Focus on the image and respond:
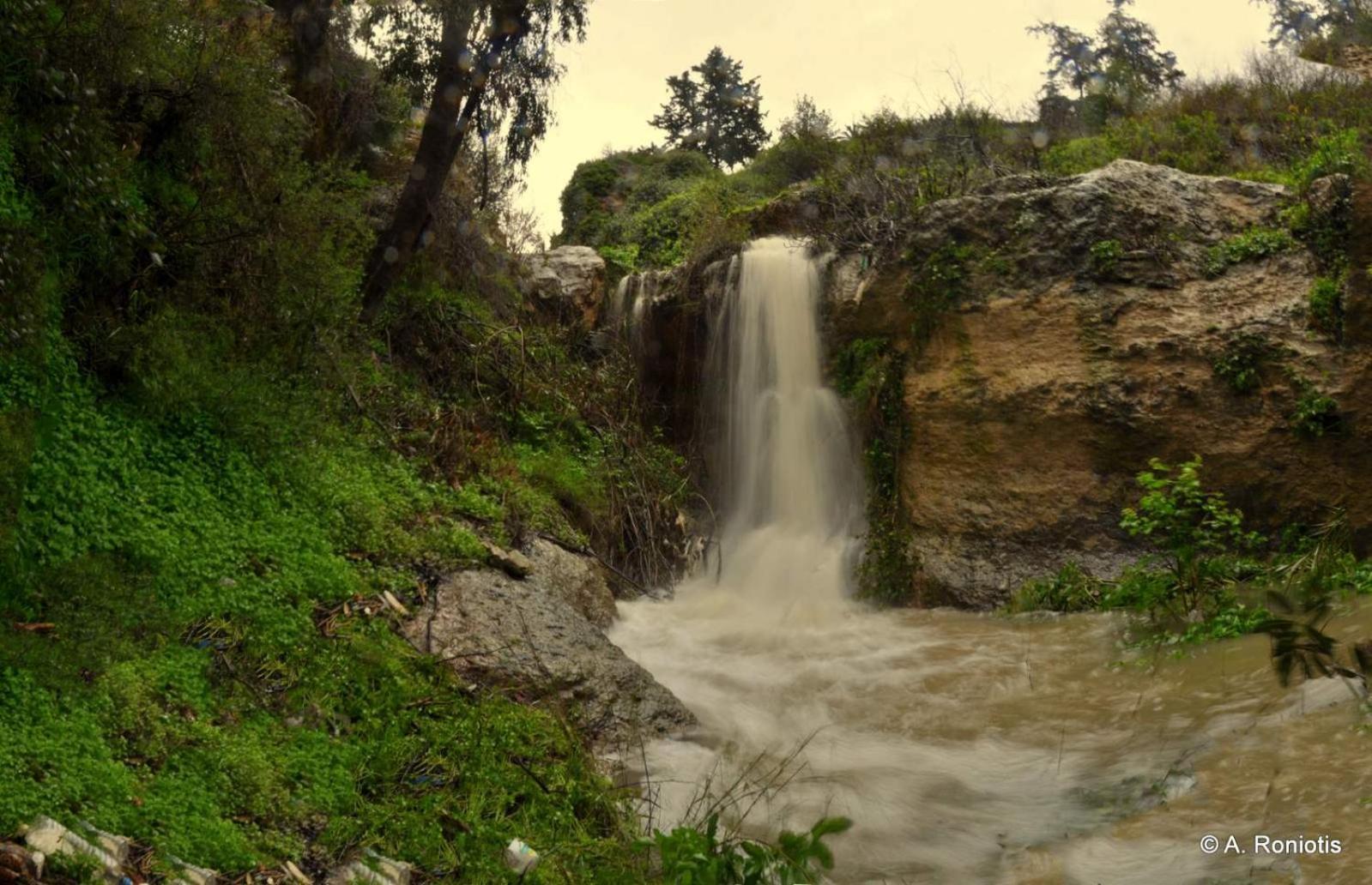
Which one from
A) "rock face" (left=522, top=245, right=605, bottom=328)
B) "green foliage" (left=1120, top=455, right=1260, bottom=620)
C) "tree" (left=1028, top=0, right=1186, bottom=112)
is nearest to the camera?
"green foliage" (left=1120, top=455, right=1260, bottom=620)

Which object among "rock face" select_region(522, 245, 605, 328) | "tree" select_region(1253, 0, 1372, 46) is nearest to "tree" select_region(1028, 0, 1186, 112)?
"tree" select_region(1253, 0, 1372, 46)

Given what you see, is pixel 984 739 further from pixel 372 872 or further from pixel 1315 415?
pixel 1315 415

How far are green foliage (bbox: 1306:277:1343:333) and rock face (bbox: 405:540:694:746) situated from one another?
22.1ft

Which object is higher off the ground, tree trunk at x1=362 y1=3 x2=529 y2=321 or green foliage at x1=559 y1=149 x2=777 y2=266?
green foliage at x1=559 y1=149 x2=777 y2=266

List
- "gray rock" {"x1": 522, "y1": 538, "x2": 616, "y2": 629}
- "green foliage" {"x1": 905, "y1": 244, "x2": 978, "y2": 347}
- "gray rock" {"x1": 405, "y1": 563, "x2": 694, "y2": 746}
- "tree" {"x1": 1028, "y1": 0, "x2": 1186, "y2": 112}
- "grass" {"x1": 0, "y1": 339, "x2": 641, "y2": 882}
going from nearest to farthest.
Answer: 1. "grass" {"x1": 0, "y1": 339, "x2": 641, "y2": 882}
2. "gray rock" {"x1": 405, "y1": 563, "x2": 694, "y2": 746}
3. "gray rock" {"x1": 522, "y1": 538, "x2": 616, "y2": 629}
4. "green foliage" {"x1": 905, "y1": 244, "x2": 978, "y2": 347}
5. "tree" {"x1": 1028, "y1": 0, "x2": 1186, "y2": 112}

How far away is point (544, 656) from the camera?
6336 millimetres

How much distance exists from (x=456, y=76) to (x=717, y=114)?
27134mm

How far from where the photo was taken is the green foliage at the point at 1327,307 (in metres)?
9.34

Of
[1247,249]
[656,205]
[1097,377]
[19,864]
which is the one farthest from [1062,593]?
[656,205]

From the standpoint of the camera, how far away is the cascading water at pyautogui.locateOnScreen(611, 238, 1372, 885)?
4.21m

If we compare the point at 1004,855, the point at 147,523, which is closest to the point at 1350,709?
the point at 1004,855

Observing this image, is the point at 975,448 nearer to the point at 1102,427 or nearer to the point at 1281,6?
the point at 1102,427

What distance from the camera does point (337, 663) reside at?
17.1ft

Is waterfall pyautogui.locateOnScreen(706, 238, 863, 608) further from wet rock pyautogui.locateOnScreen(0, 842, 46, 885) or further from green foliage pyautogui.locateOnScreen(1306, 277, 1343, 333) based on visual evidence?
wet rock pyautogui.locateOnScreen(0, 842, 46, 885)
